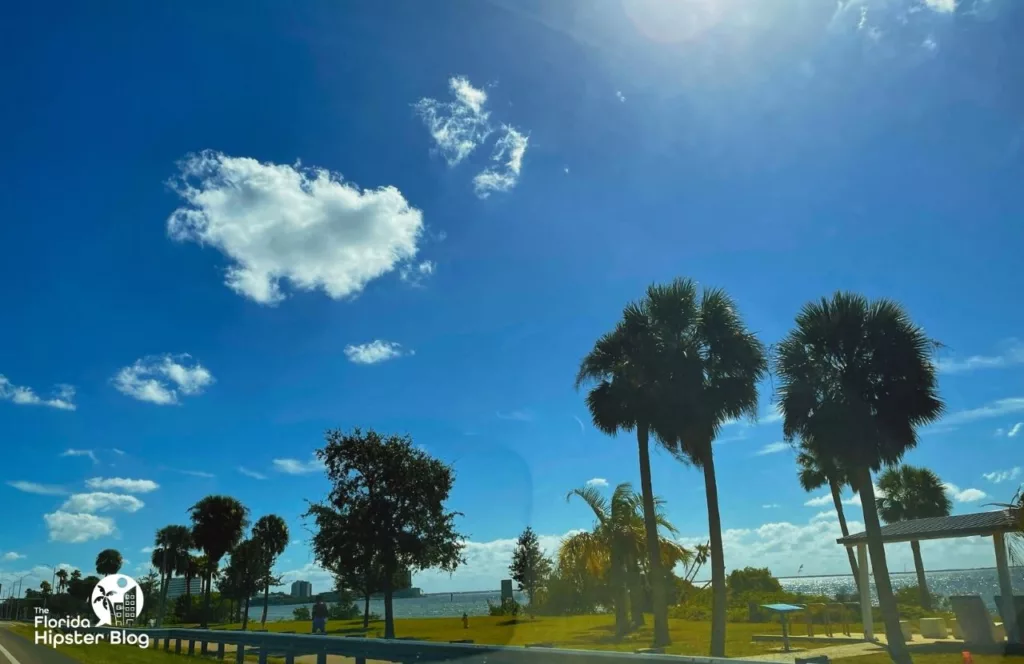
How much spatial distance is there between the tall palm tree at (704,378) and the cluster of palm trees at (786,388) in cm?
3

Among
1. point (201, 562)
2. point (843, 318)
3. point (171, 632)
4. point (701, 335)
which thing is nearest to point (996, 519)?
point (843, 318)

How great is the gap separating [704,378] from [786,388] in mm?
2381

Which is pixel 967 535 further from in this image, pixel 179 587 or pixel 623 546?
pixel 179 587

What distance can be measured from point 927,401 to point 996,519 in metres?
4.32

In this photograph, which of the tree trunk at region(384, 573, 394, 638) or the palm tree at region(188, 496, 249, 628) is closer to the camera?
the tree trunk at region(384, 573, 394, 638)

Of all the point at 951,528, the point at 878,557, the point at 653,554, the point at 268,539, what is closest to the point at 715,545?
the point at 653,554

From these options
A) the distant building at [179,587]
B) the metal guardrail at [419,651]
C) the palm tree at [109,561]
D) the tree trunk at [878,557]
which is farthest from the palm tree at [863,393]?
the palm tree at [109,561]

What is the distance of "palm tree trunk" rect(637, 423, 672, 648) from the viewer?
2219 centimetres

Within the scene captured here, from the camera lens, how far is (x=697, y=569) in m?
29.5

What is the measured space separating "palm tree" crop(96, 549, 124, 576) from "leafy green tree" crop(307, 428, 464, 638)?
88535 millimetres

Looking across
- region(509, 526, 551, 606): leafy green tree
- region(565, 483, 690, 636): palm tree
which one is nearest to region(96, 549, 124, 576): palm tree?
region(509, 526, 551, 606): leafy green tree

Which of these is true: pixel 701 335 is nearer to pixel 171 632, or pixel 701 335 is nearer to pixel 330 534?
pixel 330 534

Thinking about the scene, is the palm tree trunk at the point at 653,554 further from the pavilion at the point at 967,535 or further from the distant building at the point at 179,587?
the distant building at the point at 179,587

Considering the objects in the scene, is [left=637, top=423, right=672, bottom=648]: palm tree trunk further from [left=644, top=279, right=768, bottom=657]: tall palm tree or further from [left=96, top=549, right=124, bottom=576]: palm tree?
[left=96, top=549, right=124, bottom=576]: palm tree
